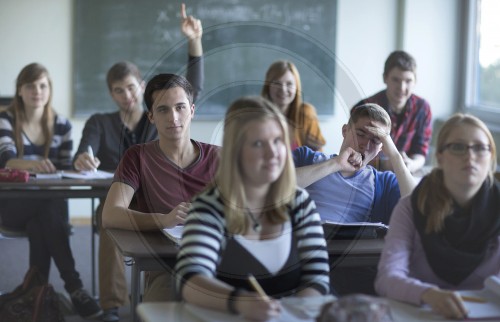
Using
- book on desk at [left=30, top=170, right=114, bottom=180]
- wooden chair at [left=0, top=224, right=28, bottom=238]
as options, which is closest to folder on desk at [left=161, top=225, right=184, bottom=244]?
book on desk at [left=30, top=170, right=114, bottom=180]

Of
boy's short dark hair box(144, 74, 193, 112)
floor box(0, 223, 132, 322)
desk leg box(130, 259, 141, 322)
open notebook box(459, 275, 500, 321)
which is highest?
boy's short dark hair box(144, 74, 193, 112)

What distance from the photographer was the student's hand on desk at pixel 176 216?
2174mm

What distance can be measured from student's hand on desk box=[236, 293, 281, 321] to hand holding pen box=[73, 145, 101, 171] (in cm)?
224

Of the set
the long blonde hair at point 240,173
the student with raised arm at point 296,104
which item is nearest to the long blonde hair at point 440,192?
the long blonde hair at point 240,173

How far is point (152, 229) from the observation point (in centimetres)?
232

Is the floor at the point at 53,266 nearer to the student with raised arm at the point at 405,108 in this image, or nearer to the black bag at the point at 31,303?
the black bag at the point at 31,303

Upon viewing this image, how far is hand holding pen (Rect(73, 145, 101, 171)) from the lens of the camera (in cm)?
363

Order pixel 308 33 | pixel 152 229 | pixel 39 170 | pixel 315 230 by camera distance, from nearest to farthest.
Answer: pixel 315 230 → pixel 152 229 → pixel 39 170 → pixel 308 33

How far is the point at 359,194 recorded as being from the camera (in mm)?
2551

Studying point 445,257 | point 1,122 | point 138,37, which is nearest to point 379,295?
point 445,257

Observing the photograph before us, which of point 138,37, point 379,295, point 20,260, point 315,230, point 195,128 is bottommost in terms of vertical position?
point 20,260

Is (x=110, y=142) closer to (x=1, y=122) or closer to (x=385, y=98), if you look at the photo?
(x=1, y=122)

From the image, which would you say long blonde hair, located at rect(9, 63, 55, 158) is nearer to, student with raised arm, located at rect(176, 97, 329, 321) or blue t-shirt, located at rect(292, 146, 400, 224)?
blue t-shirt, located at rect(292, 146, 400, 224)

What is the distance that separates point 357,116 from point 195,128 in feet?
1.72
